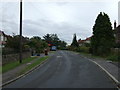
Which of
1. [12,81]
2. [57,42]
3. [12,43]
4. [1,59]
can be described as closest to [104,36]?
[12,43]

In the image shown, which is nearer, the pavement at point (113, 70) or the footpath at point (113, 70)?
the footpath at point (113, 70)

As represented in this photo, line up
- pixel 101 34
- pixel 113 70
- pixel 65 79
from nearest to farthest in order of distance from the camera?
1. pixel 65 79
2. pixel 113 70
3. pixel 101 34

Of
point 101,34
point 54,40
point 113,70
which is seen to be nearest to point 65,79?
point 113,70

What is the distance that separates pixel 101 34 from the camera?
4253 cm

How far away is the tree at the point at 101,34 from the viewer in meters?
40.9

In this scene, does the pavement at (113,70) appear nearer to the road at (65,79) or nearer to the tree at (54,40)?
the road at (65,79)

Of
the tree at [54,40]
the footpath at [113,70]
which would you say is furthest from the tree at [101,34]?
the tree at [54,40]

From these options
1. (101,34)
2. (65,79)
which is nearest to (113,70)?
(65,79)

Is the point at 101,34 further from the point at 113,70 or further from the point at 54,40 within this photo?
the point at 54,40

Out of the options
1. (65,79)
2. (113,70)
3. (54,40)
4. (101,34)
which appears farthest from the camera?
(54,40)

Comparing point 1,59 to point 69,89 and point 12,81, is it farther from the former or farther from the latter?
point 69,89

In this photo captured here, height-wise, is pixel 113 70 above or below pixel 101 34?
below

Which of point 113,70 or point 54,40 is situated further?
point 54,40

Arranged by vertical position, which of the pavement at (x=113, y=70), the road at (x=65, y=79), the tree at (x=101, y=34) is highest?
the tree at (x=101, y=34)
